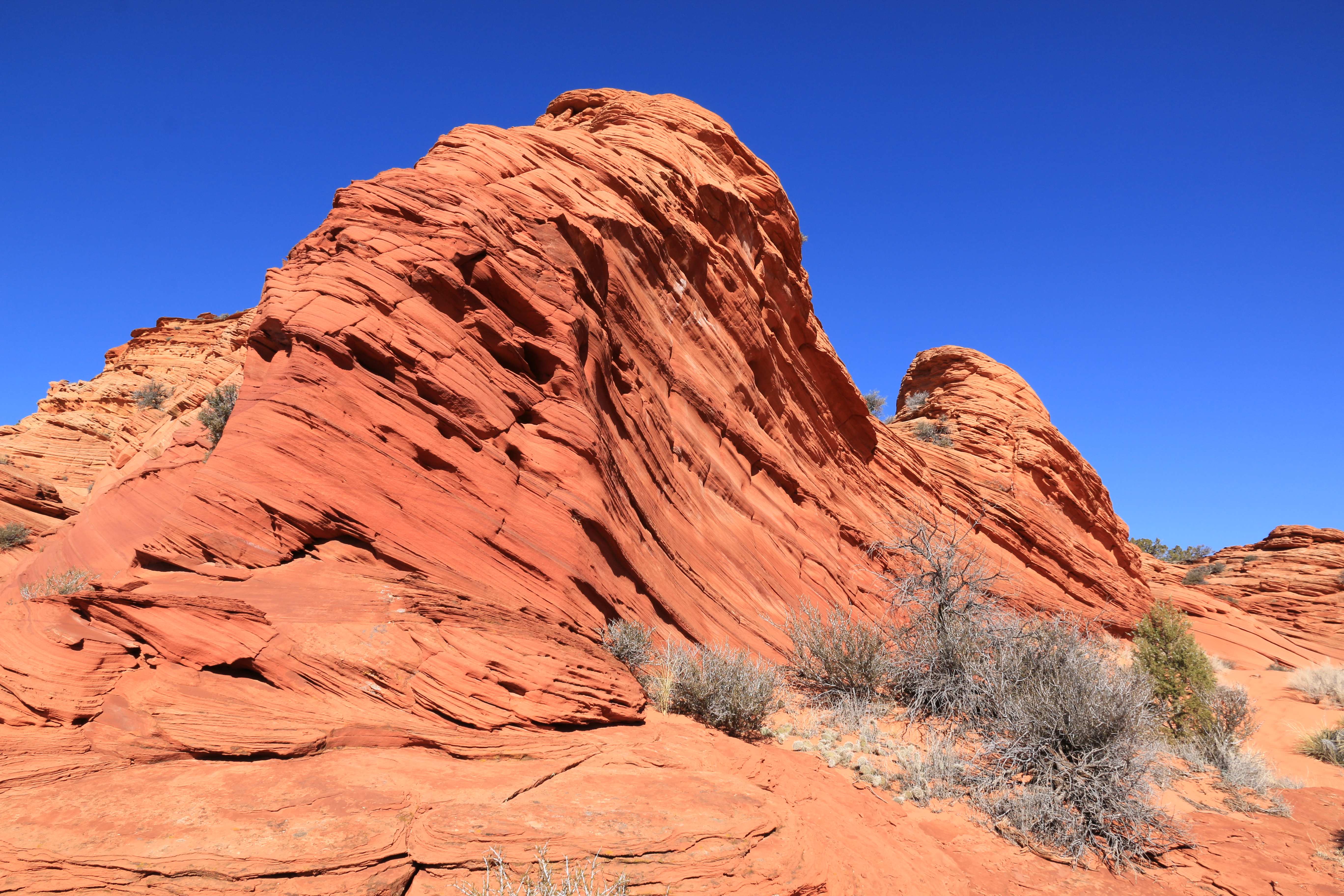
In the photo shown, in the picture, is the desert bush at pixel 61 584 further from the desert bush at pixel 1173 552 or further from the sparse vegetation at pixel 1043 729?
the desert bush at pixel 1173 552

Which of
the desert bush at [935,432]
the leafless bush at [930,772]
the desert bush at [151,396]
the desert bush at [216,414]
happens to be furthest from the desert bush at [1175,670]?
the desert bush at [151,396]

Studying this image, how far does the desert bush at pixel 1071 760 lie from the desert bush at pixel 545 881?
3.95 meters

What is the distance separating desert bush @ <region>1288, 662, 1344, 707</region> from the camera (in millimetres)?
15594

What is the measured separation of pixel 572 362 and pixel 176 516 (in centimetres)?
453

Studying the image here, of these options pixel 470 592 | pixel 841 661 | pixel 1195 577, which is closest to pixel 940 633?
pixel 841 661

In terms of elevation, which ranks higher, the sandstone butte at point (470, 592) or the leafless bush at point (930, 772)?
the sandstone butte at point (470, 592)

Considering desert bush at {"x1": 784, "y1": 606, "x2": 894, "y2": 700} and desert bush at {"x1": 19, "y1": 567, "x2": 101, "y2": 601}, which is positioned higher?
desert bush at {"x1": 19, "y1": 567, "x2": 101, "y2": 601}

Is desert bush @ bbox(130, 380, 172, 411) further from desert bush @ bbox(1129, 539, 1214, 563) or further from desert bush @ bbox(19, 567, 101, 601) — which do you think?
desert bush @ bbox(1129, 539, 1214, 563)

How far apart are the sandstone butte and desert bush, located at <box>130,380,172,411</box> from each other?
14022 mm

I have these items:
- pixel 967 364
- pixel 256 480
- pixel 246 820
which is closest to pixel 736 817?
pixel 246 820

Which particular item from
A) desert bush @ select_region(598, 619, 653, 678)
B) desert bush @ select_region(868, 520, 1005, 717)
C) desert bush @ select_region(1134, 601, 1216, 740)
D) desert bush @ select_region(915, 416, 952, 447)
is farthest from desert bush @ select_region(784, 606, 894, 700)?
desert bush @ select_region(915, 416, 952, 447)

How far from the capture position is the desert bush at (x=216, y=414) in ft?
27.3

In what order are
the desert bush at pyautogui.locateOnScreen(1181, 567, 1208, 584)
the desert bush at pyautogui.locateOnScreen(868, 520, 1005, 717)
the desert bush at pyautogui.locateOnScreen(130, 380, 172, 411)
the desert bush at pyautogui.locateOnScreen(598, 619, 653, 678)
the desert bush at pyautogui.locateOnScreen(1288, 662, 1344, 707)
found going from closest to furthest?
the desert bush at pyautogui.locateOnScreen(598, 619, 653, 678) < the desert bush at pyautogui.locateOnScreen(868, 520, 1005, 717) < the desert bush at pyautogui.locateOnScreen(1288, 662, 1344, 707) < the desert bush at pyautogui.locateOnScreen(130, 380, 172, 411) < the desert bush at pyautogui.locateOnScreen(1181, 567, 1208, 584)

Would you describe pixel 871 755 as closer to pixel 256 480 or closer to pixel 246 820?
pixel 246 820
